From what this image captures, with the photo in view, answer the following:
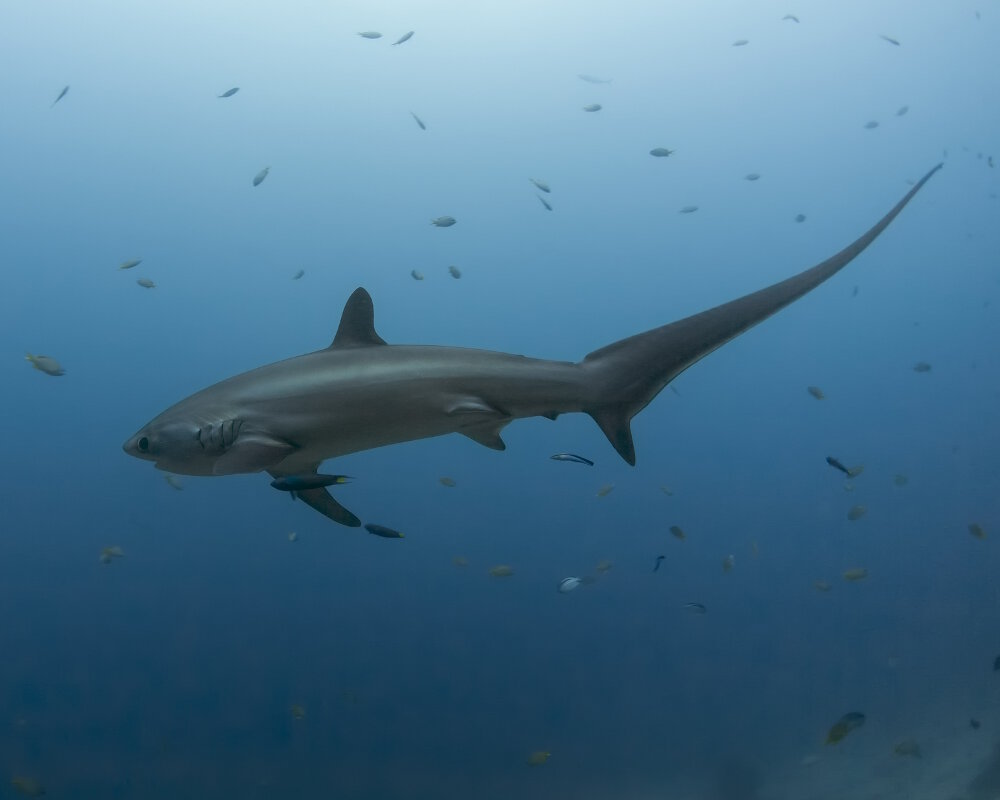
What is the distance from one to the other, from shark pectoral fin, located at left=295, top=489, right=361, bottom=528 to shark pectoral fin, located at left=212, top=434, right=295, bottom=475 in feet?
1.98

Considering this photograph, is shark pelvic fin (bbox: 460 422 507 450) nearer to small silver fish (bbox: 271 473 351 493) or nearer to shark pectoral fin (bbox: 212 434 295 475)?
small silver fish (bbox: 271 473 351 493)

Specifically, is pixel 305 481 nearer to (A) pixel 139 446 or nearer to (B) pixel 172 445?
(B) pixel 172 445

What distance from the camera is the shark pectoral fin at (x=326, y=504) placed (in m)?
3.33

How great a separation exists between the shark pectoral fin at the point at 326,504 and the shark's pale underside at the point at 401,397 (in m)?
0.55

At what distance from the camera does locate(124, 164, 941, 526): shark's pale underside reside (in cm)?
265

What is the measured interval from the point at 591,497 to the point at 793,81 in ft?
32.5

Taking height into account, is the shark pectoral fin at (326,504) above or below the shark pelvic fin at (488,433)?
below

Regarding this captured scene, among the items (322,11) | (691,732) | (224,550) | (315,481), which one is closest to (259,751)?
(224,550)

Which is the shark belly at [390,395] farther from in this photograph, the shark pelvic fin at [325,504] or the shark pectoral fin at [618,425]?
the shark pelvic fin at [325,504]

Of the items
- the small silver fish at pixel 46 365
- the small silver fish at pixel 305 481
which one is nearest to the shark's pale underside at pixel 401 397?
the small silver fish at pixel 305 481

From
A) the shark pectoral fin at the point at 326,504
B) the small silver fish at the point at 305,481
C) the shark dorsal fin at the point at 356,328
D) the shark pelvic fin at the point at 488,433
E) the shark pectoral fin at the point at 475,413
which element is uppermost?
the shark dorsal fin at the point at 356,328

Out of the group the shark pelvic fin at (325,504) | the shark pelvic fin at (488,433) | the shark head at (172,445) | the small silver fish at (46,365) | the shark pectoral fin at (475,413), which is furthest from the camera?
the small silver fish at (46,365)

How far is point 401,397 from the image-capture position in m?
2.66

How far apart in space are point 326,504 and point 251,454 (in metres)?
0.73
